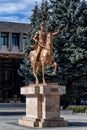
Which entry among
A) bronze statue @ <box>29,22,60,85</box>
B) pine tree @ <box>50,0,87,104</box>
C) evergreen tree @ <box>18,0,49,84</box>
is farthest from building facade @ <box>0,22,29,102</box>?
bronze statue @ <box>29,22,60,85</box>

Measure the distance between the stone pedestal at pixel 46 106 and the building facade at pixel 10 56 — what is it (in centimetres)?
4268

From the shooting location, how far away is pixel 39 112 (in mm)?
21281

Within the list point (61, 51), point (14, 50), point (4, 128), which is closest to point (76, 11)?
point (61, 51)

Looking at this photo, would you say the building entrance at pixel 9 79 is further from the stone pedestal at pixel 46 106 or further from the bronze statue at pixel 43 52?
the stone pedestal at pixel 46 106

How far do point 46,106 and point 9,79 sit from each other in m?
45.8

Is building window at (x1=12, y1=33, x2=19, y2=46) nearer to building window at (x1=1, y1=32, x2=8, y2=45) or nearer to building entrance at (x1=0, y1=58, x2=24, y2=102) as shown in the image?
building window at (x1=1, y1=32, x2=8, y2=45)

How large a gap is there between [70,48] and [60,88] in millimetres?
17516

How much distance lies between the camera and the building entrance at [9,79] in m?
65.4

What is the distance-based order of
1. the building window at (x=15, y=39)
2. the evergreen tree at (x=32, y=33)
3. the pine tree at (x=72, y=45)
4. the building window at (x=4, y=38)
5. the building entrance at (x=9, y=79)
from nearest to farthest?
the pine tree at (x=72, y=45) < the evergreen tree at (x=32, y=33) < the building window at (x=4, y=38) < the building entrance at (x=9, y=79) < the building window at (x=15, y=39)

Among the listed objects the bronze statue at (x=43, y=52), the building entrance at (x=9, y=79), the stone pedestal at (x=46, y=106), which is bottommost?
the building entrance at (x=9, y=79)

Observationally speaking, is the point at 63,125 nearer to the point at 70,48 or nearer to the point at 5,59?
the point at 70,48

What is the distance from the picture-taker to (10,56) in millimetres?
65625

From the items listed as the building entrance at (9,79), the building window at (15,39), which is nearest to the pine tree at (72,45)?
the building window at (15,39)

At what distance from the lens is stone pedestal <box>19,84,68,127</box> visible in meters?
20.9
